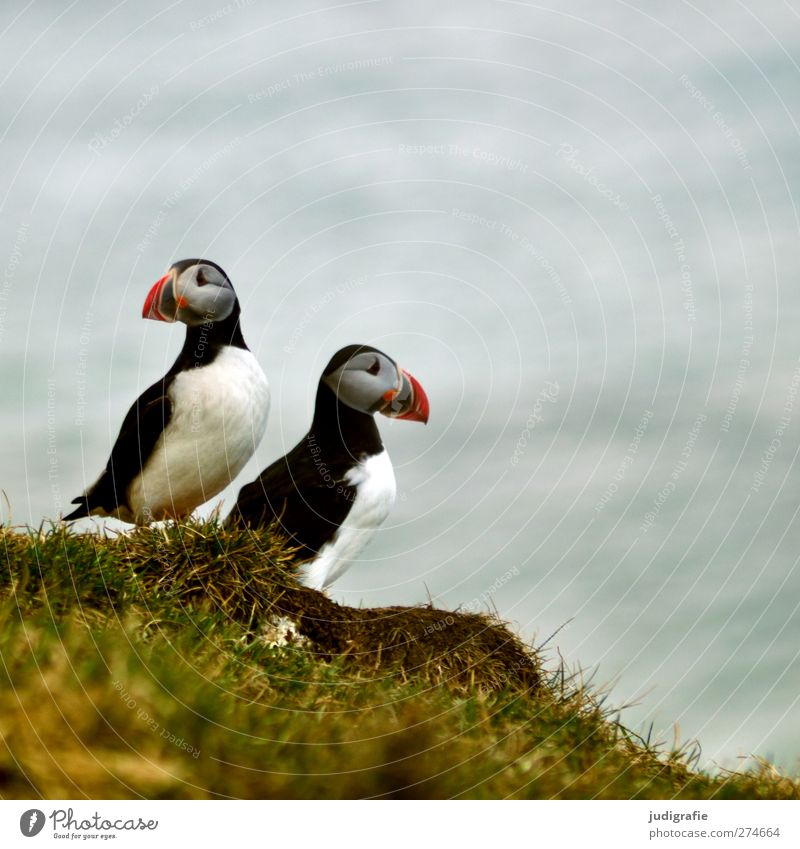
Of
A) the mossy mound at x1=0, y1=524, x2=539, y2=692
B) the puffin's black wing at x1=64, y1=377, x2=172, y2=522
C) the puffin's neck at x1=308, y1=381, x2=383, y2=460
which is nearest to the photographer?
the mossy mound at x1=0, y1=524, x2=539, y2=692

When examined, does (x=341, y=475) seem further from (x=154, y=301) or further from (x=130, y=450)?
(x=154, y=301)

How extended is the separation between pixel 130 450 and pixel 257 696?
115 inches

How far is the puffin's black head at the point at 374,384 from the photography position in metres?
5.79

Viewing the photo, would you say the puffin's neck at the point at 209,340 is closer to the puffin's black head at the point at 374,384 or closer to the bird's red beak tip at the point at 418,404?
the puffin's black head at the point at 374,384

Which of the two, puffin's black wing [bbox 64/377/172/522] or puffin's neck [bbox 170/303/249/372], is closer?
puffin's neck [bbox 170/303/249/372]

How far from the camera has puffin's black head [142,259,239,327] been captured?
5758mm

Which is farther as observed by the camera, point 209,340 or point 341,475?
point 209,340

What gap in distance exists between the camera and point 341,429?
5918 millimetres

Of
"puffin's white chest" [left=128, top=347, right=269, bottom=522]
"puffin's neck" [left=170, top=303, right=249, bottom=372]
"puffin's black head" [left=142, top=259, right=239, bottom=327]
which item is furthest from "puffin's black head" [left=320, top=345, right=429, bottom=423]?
"puffin's black head" [left=142, top=259, right=239, bottom=327]

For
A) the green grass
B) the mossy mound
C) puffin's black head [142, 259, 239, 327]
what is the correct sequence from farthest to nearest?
puffin's black head [142, 259, 239, 327], the mossy mound, the green grass

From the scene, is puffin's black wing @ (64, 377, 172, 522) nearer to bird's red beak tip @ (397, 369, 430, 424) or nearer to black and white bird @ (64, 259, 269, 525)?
black and white bird @ (64, 259, 269, 525)

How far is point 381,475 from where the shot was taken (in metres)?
5.88

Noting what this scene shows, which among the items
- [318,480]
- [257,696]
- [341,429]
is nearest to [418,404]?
[341,429]
